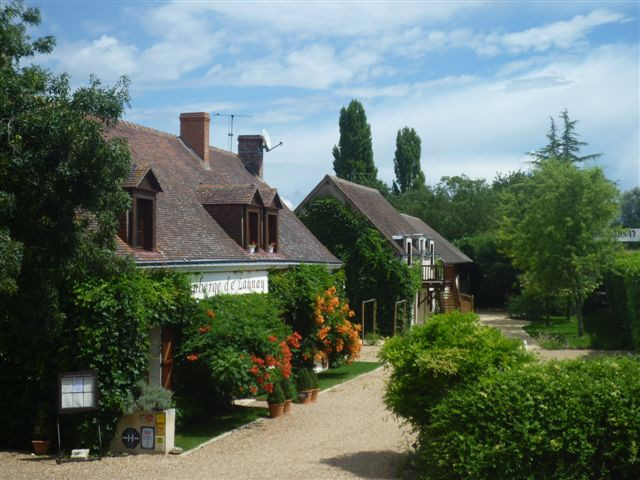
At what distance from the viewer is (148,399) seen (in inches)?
555

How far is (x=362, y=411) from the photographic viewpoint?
60.8 feet

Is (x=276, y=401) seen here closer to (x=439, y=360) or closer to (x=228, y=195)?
(x=228, y=195)

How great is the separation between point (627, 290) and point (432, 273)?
15.5 meters

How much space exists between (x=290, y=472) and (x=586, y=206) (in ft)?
96.9

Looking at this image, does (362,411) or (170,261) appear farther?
(362,411)

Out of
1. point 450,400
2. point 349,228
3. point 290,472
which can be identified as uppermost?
point 349,228

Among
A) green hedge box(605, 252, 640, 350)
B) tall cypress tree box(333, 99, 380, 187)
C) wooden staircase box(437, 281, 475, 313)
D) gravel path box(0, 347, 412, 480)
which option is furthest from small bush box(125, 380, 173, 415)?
tall cypress tree box(333, 99, 380, 187)

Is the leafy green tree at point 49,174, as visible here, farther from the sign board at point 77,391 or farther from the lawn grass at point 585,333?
the lawn grass at point 585,333

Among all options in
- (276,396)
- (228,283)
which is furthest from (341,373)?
(276,396)

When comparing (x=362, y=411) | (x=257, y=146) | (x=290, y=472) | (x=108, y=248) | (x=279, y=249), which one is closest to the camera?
(x=290, y=472)

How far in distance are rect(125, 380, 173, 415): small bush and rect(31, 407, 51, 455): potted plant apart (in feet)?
4.99

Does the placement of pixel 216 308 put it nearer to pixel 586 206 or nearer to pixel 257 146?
pixel 257 146

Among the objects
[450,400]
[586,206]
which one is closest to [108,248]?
[450,400]

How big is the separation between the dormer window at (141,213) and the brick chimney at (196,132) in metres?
8.46
